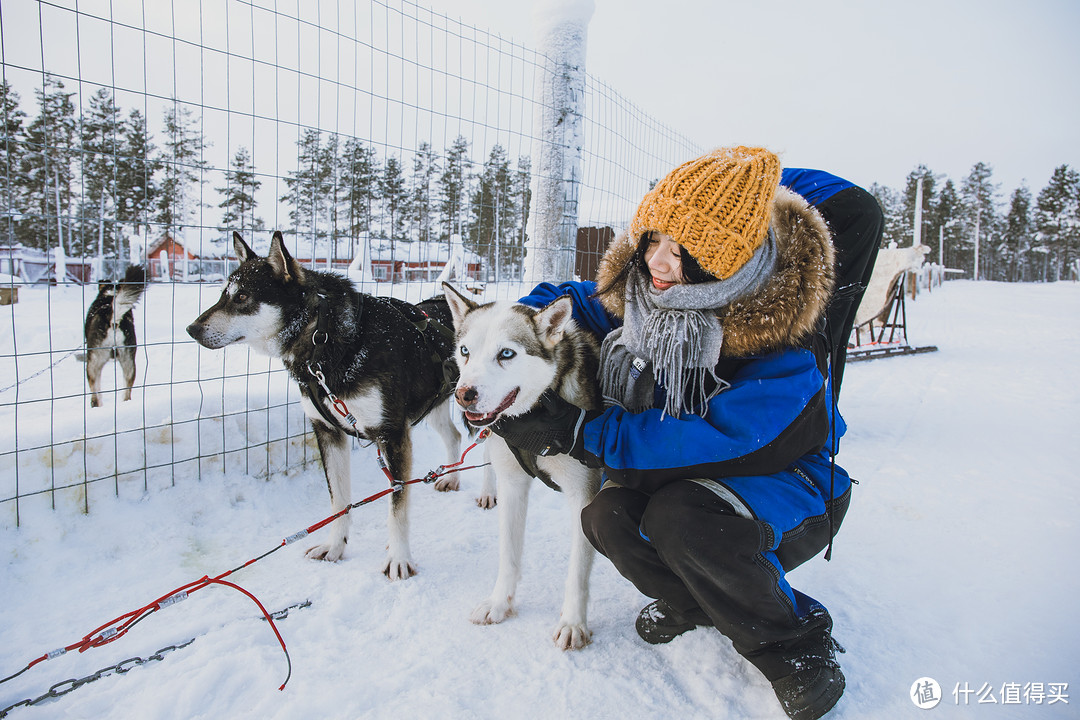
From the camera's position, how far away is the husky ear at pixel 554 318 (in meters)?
1.79

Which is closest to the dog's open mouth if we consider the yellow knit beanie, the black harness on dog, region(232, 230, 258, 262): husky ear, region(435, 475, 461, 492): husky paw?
the black harness on dog

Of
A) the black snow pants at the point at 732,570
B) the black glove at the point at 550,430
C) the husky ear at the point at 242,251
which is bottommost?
the black snow pants at the point at 732,570

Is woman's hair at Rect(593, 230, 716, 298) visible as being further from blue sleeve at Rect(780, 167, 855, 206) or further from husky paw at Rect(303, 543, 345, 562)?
husky paw at Rect(303, 543, 345, 562)

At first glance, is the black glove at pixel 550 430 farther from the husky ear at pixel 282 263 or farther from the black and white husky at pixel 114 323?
the black and white husky at pixel 114 323

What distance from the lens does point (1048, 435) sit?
13.6ft

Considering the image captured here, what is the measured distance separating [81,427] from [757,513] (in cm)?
296

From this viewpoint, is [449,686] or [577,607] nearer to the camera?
[449,686]

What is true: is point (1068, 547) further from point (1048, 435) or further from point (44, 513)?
point (44, 513)

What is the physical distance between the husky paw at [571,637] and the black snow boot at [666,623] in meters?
0.20

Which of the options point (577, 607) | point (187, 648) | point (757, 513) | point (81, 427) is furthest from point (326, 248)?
point (757, 513)

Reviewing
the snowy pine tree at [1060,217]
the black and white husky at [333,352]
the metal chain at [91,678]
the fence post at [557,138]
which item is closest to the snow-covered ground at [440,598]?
the metal chain at [91,678]

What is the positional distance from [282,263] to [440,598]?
157 centimetres

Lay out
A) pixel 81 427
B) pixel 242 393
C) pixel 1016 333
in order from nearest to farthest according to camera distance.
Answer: pixel 81 427 → pixel 242 393 → pixel 1016 333

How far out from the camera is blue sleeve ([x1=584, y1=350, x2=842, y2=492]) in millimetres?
1501
